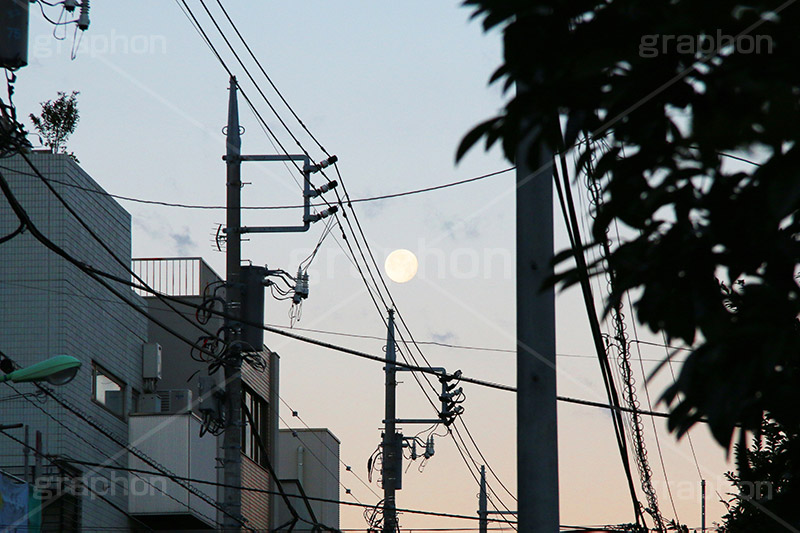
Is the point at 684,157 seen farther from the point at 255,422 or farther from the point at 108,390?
the point at 255,422

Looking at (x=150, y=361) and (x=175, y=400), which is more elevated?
(x=150, y=361)

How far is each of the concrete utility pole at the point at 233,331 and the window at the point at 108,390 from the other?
27.7 ft

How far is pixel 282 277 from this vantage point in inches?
738

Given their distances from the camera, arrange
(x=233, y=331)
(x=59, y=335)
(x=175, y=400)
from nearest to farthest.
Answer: (x=233, y=331) → (x=59, y=335) → (x=175, y=400)

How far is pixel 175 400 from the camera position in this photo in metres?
29.9

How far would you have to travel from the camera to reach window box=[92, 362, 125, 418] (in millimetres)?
25172

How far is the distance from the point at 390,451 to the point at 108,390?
8155 mm

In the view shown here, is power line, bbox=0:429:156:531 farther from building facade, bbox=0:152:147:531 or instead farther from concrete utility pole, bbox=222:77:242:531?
concrete utility pole, bbox=222:77:242:531

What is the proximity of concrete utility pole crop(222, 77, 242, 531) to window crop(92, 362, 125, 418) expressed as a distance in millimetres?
8428

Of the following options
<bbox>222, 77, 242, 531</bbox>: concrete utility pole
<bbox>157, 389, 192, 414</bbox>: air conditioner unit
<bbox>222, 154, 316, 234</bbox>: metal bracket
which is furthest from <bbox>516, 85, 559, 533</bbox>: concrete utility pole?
<bbox>157, 389, 192, 414</bbox>: air conditioner unit

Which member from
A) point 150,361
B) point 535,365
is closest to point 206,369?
point 150,361

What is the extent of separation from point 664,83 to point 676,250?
517 mm

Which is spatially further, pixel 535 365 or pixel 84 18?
pixel 84 18

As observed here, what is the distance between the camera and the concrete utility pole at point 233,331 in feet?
55.3
